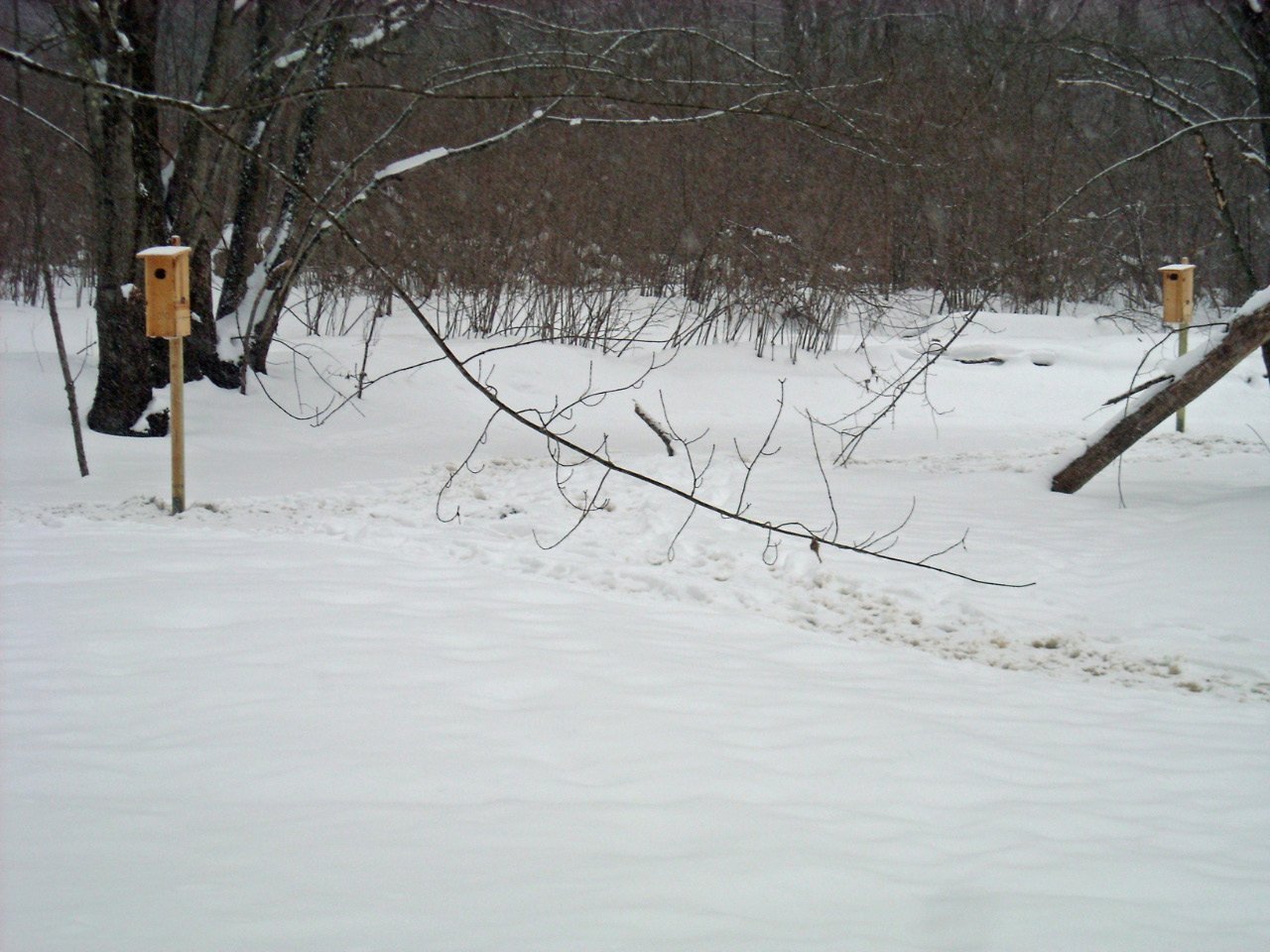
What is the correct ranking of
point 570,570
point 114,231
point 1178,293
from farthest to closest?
point 1178,293, point 114,231, point 570,570

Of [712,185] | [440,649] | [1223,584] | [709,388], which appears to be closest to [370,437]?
[709,388]

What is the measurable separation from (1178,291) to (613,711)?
7373 mm

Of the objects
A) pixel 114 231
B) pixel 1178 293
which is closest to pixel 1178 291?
pixel 1178 293

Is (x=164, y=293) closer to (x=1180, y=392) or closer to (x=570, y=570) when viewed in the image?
(x=570, y=570)

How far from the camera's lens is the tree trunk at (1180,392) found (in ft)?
22.0

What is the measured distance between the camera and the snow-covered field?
237 centimetres

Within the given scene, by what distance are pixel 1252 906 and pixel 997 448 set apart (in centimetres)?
756

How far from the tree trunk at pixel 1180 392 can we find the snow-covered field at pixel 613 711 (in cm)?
32

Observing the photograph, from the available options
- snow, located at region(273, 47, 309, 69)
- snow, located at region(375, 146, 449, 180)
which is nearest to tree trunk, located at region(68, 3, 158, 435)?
snow, located at region(273, 47, 309, 69)

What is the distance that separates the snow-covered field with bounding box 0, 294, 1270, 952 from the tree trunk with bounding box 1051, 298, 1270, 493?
1.03 feet

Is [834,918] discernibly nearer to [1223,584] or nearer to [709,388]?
[1223,584]

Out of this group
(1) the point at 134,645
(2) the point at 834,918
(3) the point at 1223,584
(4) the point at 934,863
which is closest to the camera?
(2) the point at 834,918

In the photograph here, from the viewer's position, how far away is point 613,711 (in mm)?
3635

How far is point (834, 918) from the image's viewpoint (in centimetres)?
237
